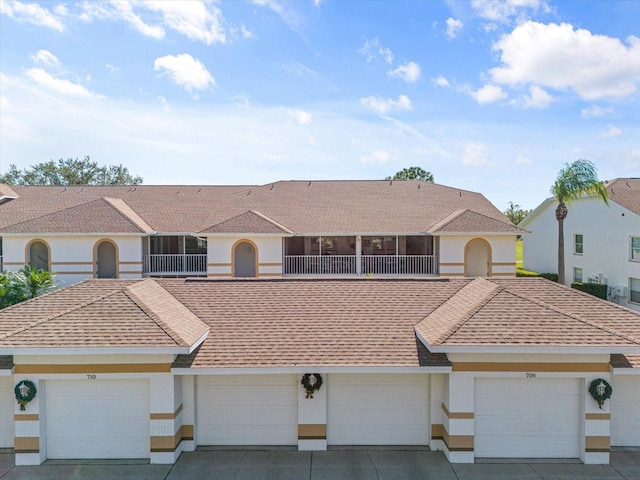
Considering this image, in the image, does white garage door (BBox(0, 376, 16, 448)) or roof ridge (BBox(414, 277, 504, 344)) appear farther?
white garage door (BBox(0, 376, 16, 448))

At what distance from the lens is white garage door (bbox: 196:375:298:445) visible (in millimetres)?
10695

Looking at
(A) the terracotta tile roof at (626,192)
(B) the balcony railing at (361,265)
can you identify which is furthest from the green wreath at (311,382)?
(A) the terracotta tile roof at (626,192)

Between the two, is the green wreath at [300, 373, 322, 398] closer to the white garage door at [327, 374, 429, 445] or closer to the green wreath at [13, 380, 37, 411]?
the white garage door at [327, 374, 429, 445]

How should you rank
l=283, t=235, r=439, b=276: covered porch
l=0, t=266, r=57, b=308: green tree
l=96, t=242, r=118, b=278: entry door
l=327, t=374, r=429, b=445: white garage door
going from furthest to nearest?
1. l=96, t=242, r=118, b=278: entry door
2. l=283, t=235, r=439, b=276: covered porch
3. l=0, t=266, r=57, b=308: green tree
4. l=327, t=374, r=429, b=445: white garage door

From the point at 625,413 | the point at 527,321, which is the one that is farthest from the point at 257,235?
the point at 625,413

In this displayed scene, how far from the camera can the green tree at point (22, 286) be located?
16234mm

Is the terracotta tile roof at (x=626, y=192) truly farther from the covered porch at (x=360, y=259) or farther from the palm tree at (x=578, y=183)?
the covered porch at (x=360, y=259)

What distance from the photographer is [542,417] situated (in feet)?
33.3

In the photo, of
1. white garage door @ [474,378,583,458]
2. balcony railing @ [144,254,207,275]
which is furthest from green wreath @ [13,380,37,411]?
balcony railing @ [144,254,207,275]

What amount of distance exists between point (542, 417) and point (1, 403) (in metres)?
13.6

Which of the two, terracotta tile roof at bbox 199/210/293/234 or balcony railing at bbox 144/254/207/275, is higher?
terracotta tile roof at bbox 199/210/293/234

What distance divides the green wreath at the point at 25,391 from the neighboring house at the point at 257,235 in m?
12.1

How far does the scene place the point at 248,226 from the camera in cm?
2166

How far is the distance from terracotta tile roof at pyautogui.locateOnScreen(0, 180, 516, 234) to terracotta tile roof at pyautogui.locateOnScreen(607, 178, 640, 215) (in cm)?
717
